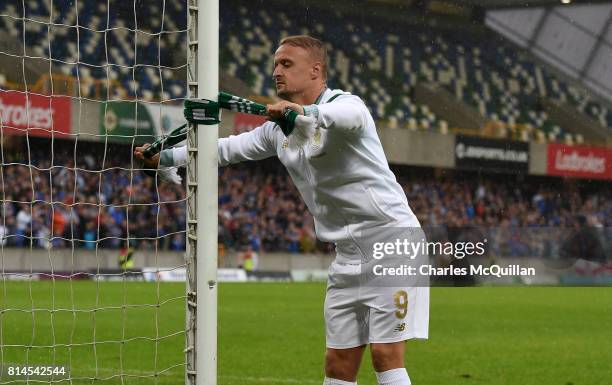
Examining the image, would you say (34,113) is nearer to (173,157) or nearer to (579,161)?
(173,157)

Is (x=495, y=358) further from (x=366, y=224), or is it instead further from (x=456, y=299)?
(x=456, y=299)

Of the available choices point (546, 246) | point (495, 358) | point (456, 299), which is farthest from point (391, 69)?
point (495, 358)

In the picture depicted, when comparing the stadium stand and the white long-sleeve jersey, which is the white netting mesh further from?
the white long-sleeve jersey

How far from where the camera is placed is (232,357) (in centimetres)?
865

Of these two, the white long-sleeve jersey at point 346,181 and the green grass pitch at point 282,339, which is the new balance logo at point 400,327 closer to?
the white long-sleeve jersey at point 346,181

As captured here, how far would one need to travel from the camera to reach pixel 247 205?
92.1 ft

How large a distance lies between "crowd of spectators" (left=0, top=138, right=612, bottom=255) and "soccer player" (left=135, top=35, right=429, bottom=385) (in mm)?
10963

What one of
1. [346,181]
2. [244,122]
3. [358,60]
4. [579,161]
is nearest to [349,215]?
[346,181]

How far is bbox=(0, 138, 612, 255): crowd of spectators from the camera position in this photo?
22.8 metres

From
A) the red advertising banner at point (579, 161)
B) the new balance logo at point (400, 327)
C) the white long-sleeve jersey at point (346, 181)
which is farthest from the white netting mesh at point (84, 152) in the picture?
the red advertising banner at point (579, 161)

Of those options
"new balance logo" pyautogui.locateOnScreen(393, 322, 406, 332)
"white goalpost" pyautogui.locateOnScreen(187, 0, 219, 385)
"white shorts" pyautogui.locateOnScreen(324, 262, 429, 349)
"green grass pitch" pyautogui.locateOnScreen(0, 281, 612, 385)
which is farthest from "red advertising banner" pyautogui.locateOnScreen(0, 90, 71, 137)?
"new balance logo" pyautogui.locateOnScreen(393, 322, 406, 332)

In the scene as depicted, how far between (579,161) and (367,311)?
109 feet

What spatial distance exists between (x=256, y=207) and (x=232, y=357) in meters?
19.6

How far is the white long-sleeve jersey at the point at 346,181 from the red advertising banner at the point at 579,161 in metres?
31.3
